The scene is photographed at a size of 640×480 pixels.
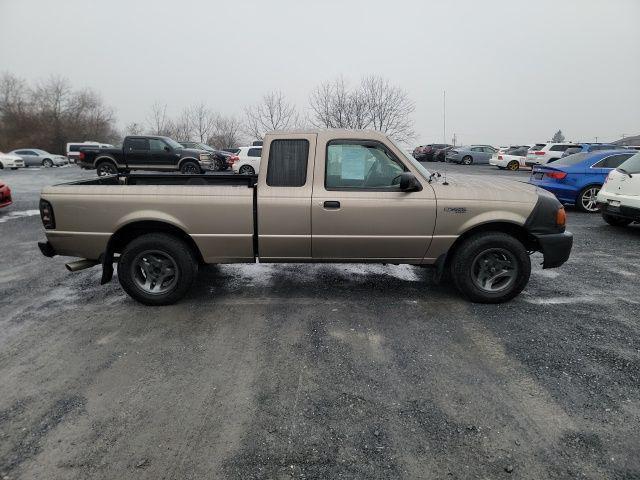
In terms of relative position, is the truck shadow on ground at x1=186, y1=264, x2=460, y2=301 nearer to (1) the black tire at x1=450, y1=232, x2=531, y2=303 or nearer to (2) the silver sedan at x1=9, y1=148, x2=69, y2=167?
(1) the black tire at x1=450, y1=232, x2=531, y2=303

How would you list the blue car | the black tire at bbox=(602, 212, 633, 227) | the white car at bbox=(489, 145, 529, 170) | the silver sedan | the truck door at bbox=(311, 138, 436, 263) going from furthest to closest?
the silver sedan < the white car at bbox=(489, 145, 529, 170) < the blue car < the black tire at bbox=(602, 212, 633, 227) < the truck door at bbox=(311, 138, 436, 263)

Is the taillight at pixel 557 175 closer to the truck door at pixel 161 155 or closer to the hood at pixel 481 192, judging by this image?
the hood at pixel 481 192

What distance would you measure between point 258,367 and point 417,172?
256cm

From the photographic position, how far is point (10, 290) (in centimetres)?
503

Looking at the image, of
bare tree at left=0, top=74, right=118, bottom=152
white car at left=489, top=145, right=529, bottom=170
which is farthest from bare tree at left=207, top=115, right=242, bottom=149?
white car at left=489, top=145, right=529, bottom=170

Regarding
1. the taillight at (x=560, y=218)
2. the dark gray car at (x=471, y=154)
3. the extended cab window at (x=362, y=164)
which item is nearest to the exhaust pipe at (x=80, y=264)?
the extended cab window at (x=362, y=164)

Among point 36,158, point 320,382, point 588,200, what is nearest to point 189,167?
point 588,200

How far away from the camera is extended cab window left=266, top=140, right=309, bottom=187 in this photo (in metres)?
4.34

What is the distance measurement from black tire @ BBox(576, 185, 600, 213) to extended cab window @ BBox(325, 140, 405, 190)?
824cm

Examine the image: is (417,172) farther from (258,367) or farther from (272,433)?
(272,433)

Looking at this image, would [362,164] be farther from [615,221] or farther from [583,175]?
[583,175]

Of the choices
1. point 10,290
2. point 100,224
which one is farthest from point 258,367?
point 10,290

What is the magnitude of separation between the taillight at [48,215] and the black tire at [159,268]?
784mm

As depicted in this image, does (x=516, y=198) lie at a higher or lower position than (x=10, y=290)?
higher
